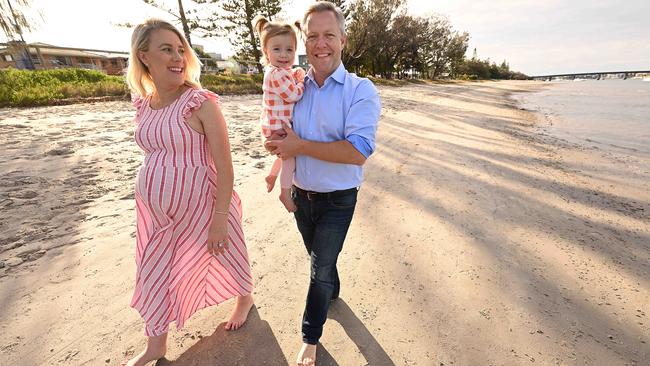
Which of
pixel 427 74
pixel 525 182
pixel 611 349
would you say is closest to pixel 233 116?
pixel 525 182

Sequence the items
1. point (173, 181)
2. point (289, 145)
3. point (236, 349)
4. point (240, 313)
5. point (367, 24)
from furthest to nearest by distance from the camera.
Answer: point (367, 24), point (240, 313), point (236, 349), point (173, 181), point (289, 145)

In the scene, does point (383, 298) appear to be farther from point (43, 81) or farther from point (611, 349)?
point (43, 81)

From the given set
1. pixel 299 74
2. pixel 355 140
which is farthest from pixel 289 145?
pixel 299 74

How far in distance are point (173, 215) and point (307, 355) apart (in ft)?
3.89

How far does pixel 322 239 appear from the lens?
1790 millimetres

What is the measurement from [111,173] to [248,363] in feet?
13.8

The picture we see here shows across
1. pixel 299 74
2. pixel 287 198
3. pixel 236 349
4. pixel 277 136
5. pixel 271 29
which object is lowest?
pixel 236 349

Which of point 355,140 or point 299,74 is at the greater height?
point 299,74

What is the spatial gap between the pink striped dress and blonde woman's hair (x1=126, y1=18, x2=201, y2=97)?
0.32ft

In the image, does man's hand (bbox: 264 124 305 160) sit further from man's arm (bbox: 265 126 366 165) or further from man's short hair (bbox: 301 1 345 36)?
man's short hair (bbox: 301 1 345 36)

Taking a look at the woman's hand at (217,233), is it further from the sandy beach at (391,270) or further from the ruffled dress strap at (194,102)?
the sandy beach at (391,270)

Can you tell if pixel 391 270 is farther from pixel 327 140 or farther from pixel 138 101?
pixel 138 101

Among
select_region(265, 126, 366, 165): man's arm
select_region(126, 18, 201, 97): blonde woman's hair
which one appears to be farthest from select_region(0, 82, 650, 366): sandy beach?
select_region(126, 18, 201, 97): blonde woman's hair

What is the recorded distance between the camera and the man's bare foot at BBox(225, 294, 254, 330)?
2.22m
